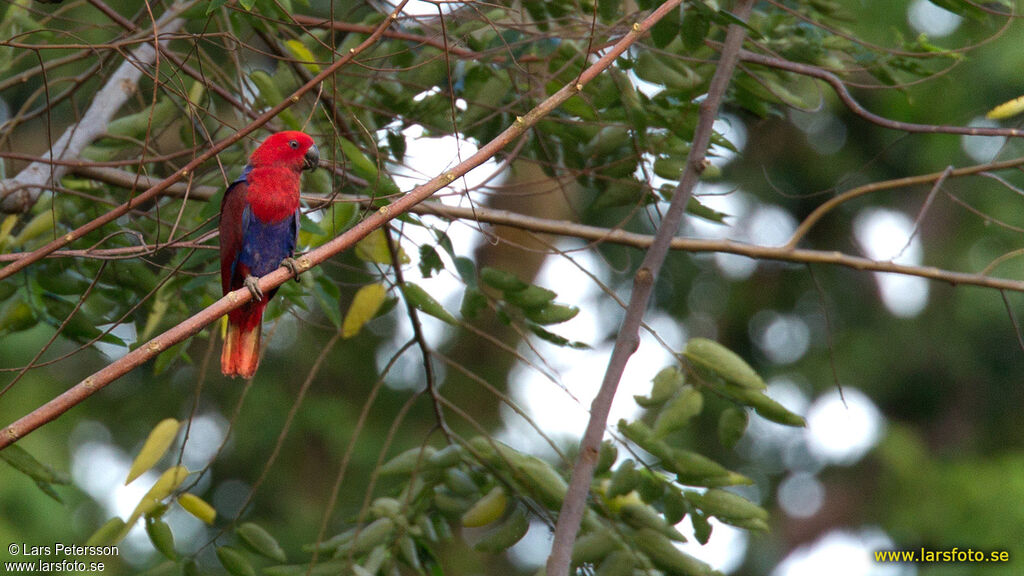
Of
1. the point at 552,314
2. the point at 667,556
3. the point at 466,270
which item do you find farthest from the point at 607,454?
the point at 466,270

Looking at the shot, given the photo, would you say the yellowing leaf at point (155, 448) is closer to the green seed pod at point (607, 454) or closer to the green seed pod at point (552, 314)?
the green seed pod at point (552, 314)

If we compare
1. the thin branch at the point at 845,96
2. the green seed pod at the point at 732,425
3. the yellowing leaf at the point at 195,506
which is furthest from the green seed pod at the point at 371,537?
the thin branch at the point at 845,96

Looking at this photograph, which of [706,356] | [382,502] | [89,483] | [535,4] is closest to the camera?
[706,356]

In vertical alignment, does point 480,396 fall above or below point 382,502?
above

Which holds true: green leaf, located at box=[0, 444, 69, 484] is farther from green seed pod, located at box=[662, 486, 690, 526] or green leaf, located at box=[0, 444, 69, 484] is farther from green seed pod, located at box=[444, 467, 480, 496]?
green seed pod, located at box=[662, 486, 690, 526]

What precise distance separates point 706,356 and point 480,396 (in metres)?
5.59

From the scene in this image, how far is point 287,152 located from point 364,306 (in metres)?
0.59

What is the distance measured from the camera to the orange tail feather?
321 cm

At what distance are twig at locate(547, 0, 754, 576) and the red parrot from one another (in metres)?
1.19

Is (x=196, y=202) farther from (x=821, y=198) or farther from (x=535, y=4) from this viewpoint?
(x=821, y=198)

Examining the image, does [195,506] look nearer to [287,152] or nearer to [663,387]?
[287,152]

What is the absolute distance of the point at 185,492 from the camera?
9.91 feet

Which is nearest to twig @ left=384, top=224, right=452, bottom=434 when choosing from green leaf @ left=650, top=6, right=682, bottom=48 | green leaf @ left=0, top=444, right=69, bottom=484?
green leaf @ left=650, top=6, right=682, bottom=48

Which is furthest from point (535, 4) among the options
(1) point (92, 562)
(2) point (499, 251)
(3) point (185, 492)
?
(2) point (499, 251)
